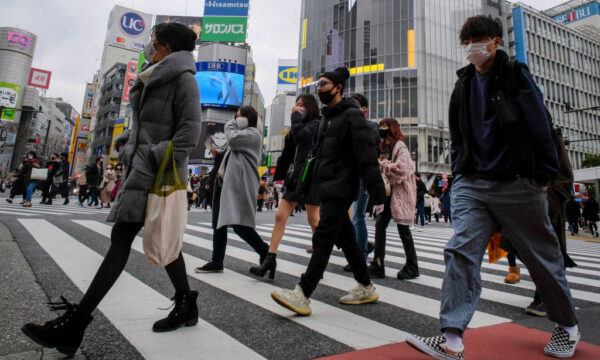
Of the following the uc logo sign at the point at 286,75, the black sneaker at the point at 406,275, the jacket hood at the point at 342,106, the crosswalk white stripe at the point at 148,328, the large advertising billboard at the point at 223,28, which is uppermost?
the uc logo sign at the point at 286,75

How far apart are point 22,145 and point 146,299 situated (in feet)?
280

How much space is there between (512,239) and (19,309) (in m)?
2.84

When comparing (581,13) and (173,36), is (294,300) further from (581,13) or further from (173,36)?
(581,13)

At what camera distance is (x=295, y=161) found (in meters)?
3.39

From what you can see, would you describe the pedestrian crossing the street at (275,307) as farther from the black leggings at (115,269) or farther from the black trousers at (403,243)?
the black leggings at (115,269)

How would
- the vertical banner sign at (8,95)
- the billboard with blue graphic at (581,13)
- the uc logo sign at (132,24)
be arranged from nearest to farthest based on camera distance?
the vertical banner sign at (8,95) < the billboard with blue graphic at (581,13) < the uc logo sign at (132,24)

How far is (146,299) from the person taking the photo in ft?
8.08

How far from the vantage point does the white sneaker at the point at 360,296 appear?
2572 mm

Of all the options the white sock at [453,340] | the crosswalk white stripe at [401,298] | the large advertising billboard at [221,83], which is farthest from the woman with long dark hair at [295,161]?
the large advertising billboard at [221,83]

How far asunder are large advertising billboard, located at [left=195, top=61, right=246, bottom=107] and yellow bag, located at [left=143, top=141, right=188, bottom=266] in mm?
47712

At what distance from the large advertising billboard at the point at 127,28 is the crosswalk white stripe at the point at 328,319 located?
84.9 metres

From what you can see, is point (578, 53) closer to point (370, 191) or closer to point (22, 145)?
point (370, 191)

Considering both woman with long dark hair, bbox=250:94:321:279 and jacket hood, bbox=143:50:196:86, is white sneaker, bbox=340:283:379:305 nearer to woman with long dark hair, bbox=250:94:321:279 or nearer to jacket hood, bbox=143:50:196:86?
woman with long dark hair, bbox=250:94:321:279

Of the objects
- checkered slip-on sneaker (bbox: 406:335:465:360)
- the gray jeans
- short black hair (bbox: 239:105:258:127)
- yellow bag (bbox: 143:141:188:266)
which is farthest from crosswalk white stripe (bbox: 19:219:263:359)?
short black hair (bbox: 239:105:258:127)
